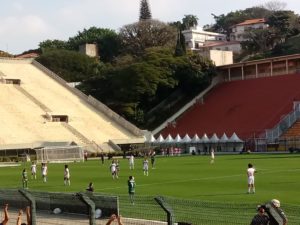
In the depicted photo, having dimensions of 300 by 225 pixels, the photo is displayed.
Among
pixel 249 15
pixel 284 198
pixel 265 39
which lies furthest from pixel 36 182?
pixel 249 15

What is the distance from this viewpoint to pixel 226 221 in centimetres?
1742

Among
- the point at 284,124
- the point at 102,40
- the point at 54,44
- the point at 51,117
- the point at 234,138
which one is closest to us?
the point at 234,138

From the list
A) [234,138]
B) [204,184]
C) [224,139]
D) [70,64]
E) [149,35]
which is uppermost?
[149,35]

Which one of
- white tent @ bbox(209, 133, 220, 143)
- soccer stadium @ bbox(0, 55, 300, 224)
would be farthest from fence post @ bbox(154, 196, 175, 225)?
white tent @ bbox(209, 133, 220, 143)

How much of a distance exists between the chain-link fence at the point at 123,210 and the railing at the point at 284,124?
55947mm

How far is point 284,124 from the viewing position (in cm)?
7794

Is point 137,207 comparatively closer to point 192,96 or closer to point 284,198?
point 284,198

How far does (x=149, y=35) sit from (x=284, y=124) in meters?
56.6

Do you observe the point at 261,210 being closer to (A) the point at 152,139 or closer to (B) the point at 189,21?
(A) the point at 152,139

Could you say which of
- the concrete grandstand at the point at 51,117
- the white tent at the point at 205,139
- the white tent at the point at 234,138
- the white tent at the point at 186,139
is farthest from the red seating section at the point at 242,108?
the concrete grandstand at the point at 51,117

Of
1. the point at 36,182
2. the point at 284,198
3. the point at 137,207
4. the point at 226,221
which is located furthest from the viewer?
the point at 36,182

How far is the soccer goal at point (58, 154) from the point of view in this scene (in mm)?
73750

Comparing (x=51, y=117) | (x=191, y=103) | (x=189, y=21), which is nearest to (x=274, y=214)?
(x=51, y=117)

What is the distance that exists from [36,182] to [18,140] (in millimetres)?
37209
